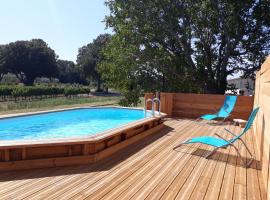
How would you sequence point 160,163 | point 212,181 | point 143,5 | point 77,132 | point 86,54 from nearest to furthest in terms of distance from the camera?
point 212,181, point 160,163, point 77,132, point 143,5, point 86,54

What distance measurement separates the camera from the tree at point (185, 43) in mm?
11901

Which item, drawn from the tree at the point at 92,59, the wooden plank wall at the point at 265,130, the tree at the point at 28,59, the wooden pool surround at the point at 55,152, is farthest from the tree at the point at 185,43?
the tree at the point at 28,59

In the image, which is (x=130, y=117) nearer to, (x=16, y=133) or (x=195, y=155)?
(x=16, y=133)

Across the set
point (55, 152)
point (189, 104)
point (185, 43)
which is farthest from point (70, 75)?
point (55, 152)

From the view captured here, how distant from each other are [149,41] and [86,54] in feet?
131

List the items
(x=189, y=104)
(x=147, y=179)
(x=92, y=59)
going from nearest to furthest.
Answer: (x=147, y=179)
(x=189, y=104)
(x=92, y=59)

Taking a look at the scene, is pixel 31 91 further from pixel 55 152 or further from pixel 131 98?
pixel 55 152

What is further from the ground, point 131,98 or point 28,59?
point 28,59

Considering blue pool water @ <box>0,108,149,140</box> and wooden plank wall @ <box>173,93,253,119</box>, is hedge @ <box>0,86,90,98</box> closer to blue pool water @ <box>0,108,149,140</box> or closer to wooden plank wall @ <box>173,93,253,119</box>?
blue pool water @ <box>0,108,149,140</box>

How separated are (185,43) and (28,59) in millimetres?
45477

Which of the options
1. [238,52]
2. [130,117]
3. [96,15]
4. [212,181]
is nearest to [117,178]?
[212,181]

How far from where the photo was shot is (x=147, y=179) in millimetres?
3609

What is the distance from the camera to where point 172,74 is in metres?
13.3

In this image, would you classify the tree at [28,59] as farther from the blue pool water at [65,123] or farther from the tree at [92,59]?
the blue pool water at [65,123]
